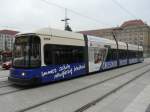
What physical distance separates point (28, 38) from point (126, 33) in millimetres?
109072

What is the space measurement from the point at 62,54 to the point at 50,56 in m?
1.28

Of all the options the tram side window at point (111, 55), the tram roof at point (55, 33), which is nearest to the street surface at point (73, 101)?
the tram roof at point (55, 33)

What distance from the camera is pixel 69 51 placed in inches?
562

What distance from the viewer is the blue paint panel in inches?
440

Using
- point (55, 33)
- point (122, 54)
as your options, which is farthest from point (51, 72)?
point (122, 54)

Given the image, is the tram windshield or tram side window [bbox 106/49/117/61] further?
tram side window [bbox 106/49/117/61]

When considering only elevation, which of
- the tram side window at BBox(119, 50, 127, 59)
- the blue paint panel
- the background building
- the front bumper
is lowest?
the front bumper

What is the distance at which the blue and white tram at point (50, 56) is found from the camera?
11320 millimetres

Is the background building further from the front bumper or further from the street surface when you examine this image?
the street surface

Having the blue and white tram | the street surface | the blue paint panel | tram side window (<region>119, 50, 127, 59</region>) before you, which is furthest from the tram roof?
tram side window (<region>119, 50, 127, 59</region>)

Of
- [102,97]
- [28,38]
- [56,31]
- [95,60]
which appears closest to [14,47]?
[28,38]

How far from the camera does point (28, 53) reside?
37.1ft

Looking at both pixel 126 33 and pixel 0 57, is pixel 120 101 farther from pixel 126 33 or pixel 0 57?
pixel 126 33

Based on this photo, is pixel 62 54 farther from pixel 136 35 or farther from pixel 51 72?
pixel 136 35
